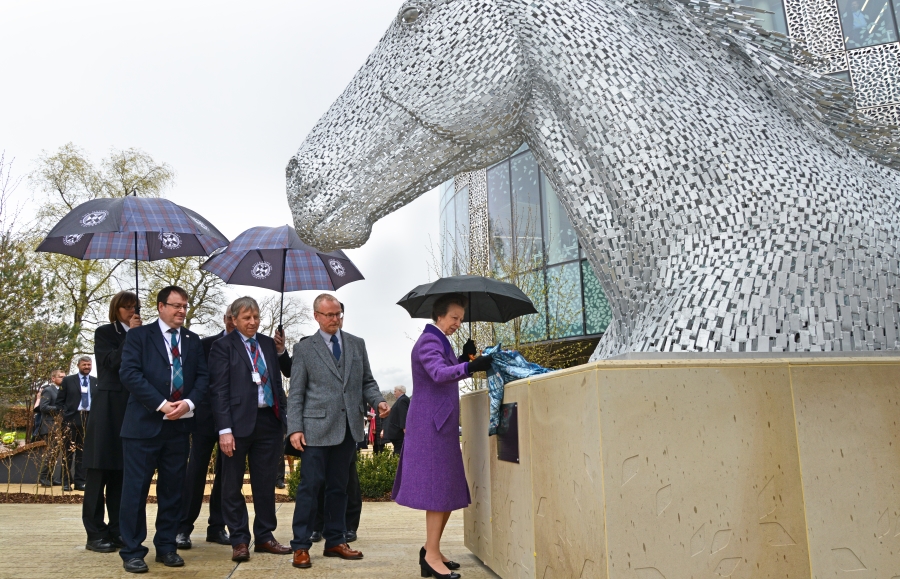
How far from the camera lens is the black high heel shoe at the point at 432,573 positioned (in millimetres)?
3414

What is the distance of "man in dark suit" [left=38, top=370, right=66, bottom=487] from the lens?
380 inches

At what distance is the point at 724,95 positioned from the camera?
220cm

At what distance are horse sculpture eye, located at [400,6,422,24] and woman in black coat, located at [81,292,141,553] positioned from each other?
308 cm

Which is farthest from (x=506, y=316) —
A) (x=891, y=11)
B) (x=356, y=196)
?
(x=891, y=11)

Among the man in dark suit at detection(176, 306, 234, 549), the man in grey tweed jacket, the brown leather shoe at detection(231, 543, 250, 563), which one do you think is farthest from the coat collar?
the brown leather shoe at detection(231, 543, 250, 563)

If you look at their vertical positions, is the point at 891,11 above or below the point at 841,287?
above

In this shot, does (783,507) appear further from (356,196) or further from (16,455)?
(16,455)

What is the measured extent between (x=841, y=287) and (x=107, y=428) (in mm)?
4229

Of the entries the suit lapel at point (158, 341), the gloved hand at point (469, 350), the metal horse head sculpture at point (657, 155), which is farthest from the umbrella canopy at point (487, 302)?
the metal horse head sculpture at point (657, 155)

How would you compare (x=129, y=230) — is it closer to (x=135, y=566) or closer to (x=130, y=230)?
(x=130, y=230)

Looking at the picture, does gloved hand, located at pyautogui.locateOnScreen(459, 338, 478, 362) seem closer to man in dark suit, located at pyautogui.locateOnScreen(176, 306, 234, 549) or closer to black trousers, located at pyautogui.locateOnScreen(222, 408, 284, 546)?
black trousers, located at pyautogui.locateOnScreen(222, 408, 284, 546)

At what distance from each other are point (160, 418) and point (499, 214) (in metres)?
14.1

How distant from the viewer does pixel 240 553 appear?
14.0ft

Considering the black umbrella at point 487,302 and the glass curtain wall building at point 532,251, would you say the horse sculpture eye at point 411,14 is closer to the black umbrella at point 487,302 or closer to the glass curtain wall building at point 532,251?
the black umbrella at point 487,302
